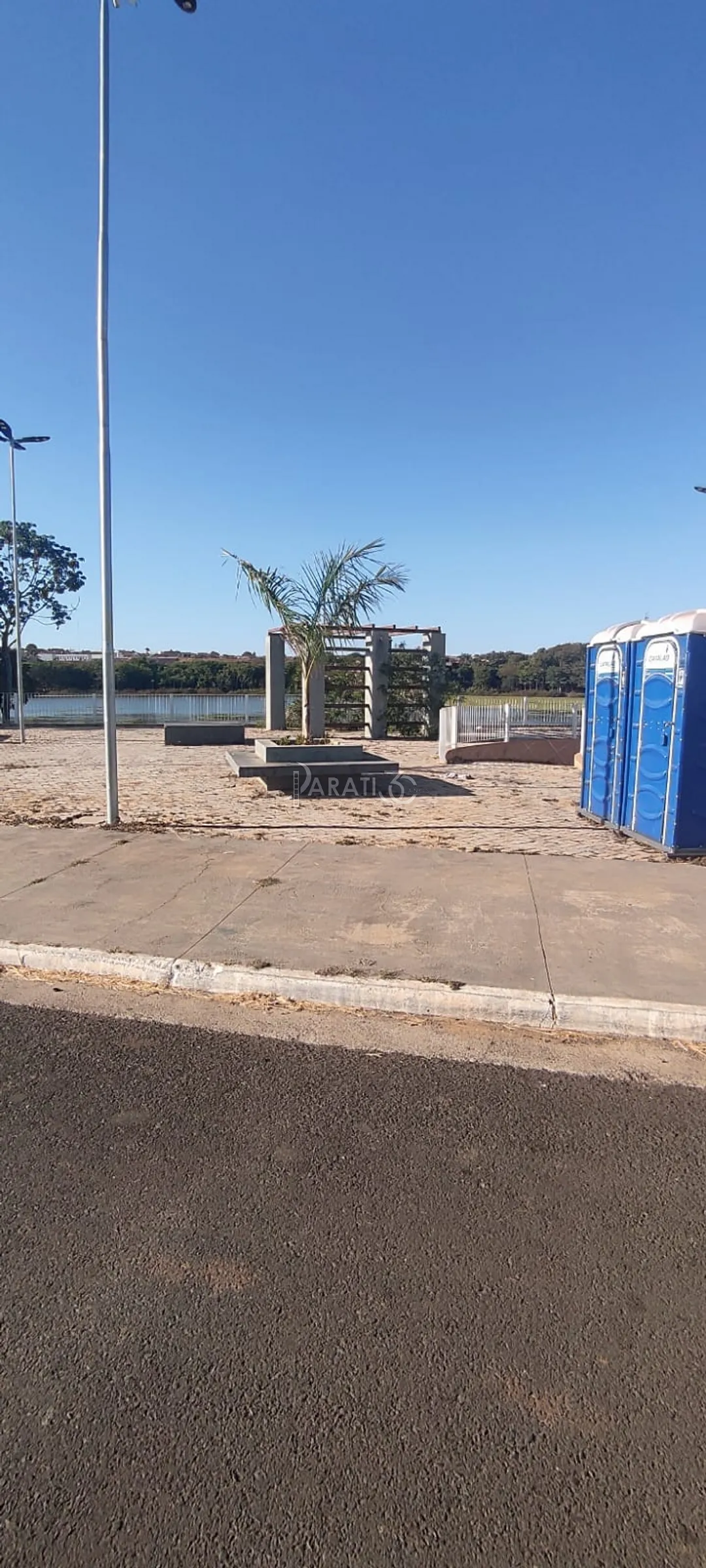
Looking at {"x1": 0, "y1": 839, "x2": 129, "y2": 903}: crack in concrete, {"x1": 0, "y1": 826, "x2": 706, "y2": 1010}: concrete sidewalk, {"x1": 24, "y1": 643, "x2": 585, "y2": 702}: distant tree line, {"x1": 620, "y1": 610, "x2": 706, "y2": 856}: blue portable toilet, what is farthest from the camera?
{"x1": 24, "y1": 643, "x2": 585, "y2": 702}: distant tree line

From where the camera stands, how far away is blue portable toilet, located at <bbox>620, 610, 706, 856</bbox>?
755 centimetres

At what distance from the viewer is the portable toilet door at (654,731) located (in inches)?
307

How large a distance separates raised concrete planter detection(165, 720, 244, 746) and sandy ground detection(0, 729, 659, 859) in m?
4.14

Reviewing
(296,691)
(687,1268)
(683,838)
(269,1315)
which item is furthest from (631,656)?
(296,691)

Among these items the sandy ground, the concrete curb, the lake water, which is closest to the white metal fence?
the sandy ground

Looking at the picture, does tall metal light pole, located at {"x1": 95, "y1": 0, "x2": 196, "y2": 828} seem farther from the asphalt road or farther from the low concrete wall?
the low concrete wall

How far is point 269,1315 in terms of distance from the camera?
88.6 inches

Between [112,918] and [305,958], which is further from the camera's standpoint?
[112,918]

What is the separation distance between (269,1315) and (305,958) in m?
2.74

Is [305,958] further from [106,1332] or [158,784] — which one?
[158,784]

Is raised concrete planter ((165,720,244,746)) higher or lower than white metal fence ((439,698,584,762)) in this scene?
lower

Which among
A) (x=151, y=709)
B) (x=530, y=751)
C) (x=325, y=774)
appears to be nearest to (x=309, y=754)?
(x=325, y=774)

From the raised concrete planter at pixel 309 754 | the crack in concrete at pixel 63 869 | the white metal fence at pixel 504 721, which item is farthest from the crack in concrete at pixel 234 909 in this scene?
the white metal fence at pixel 504 721

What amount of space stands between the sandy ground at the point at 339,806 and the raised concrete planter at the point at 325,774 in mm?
356
